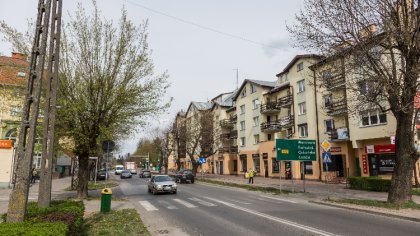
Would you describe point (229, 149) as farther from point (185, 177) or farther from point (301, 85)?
point (301, 85)

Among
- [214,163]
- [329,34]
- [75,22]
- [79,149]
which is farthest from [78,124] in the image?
[214,163]

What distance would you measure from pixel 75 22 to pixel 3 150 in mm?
18950

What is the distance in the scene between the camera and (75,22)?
16578 millimetres

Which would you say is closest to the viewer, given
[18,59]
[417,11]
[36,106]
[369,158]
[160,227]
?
[36,106]

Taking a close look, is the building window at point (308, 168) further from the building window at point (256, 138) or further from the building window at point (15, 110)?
the building window at point (15, 110)

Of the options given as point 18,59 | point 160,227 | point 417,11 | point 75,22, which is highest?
point 75,22

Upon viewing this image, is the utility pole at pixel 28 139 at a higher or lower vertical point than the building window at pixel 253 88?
lower

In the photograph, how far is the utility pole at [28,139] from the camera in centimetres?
623

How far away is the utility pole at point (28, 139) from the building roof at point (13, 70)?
9.07 m

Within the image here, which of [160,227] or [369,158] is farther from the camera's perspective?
[369,158]

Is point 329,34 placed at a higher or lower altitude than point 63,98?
higher

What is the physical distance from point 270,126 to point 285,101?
459cm

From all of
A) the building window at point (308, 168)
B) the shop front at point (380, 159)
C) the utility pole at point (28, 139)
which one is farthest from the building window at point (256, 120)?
the utility pole at point (28, 139)

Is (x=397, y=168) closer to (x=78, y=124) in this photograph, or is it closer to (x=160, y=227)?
(x=160, y=227)
